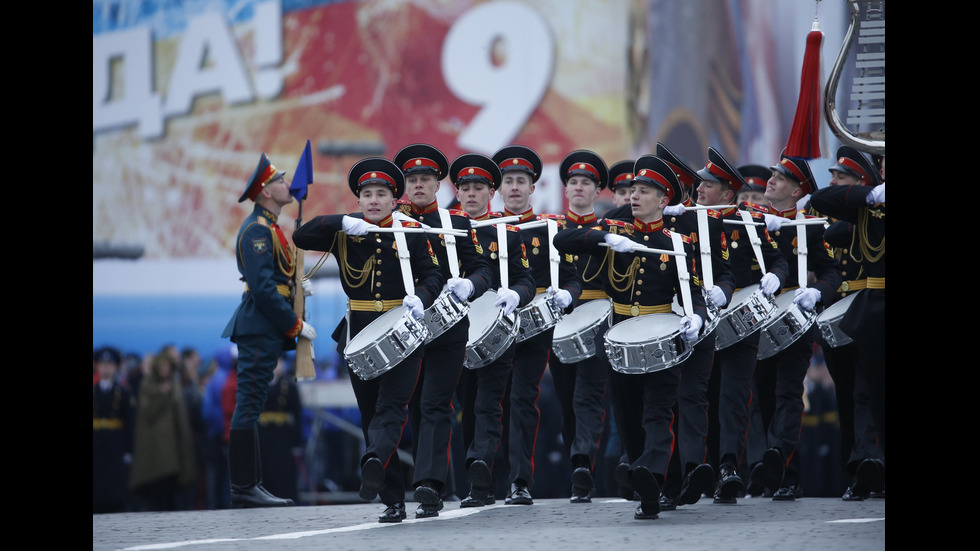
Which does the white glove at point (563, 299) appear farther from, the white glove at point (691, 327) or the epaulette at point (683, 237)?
the white glove at point (691, 327)

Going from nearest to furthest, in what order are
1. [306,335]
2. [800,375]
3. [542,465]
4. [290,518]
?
[290,518], [306,335], [800,375], [542,465]

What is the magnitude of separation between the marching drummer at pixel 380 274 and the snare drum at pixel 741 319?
6.82ft

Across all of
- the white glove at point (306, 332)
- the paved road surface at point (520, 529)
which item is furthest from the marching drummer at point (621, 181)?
the white glove at point (306, 332)

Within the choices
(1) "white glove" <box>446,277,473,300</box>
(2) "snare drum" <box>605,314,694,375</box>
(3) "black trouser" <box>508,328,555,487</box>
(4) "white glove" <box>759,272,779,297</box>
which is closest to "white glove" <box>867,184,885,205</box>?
(2) "snare drum" <box>605,314,694,375</box>

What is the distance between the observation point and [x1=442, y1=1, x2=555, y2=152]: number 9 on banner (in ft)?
65.5

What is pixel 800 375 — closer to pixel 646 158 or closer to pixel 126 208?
pixel 646 158

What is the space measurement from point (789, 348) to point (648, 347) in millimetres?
2341

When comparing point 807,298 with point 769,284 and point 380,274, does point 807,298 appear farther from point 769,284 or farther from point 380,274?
point 380,274

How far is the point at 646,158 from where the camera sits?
815cm

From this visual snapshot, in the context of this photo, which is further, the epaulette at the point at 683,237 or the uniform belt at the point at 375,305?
the epaulette at the point at 683,237

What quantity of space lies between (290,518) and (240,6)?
532 inches

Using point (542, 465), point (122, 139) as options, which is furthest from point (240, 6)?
point (542, 465)

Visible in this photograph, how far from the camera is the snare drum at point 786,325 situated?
30.5ft

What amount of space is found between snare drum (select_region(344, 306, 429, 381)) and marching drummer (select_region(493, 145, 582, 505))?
1763mm
